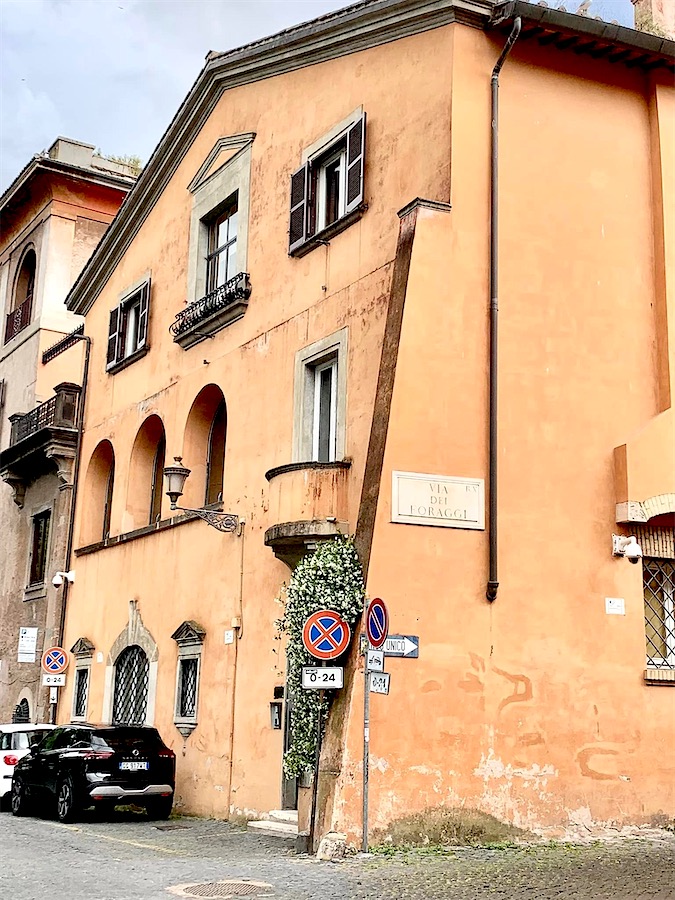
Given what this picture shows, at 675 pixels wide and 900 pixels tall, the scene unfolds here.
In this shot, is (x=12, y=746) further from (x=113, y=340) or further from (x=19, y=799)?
Result: (x=113, y=340)

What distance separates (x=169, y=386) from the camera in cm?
2119

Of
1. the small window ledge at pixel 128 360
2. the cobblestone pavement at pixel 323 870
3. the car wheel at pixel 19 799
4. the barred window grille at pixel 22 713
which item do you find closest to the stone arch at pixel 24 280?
the small window ledge at pixel 128 360

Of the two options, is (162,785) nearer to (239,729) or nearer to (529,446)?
(239,729)

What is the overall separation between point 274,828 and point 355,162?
29.0ft

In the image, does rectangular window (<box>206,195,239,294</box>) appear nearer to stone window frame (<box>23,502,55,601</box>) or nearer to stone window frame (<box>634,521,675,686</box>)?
stone window frame (<box>23,502,55,601</box>)

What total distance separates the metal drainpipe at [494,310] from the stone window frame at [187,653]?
20.1 ft

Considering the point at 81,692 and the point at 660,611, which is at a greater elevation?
the point at 660,611

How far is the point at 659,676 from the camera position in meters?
14.4

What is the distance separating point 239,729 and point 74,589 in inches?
338

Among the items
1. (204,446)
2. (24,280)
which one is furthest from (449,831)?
(24,280)

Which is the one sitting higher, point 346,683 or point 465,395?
point 465,395

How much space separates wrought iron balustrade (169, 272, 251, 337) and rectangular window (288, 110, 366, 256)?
1511 mm

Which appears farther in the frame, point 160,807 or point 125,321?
point 125,321

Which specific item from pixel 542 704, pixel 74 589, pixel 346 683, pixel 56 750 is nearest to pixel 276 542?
pixel 346 683
